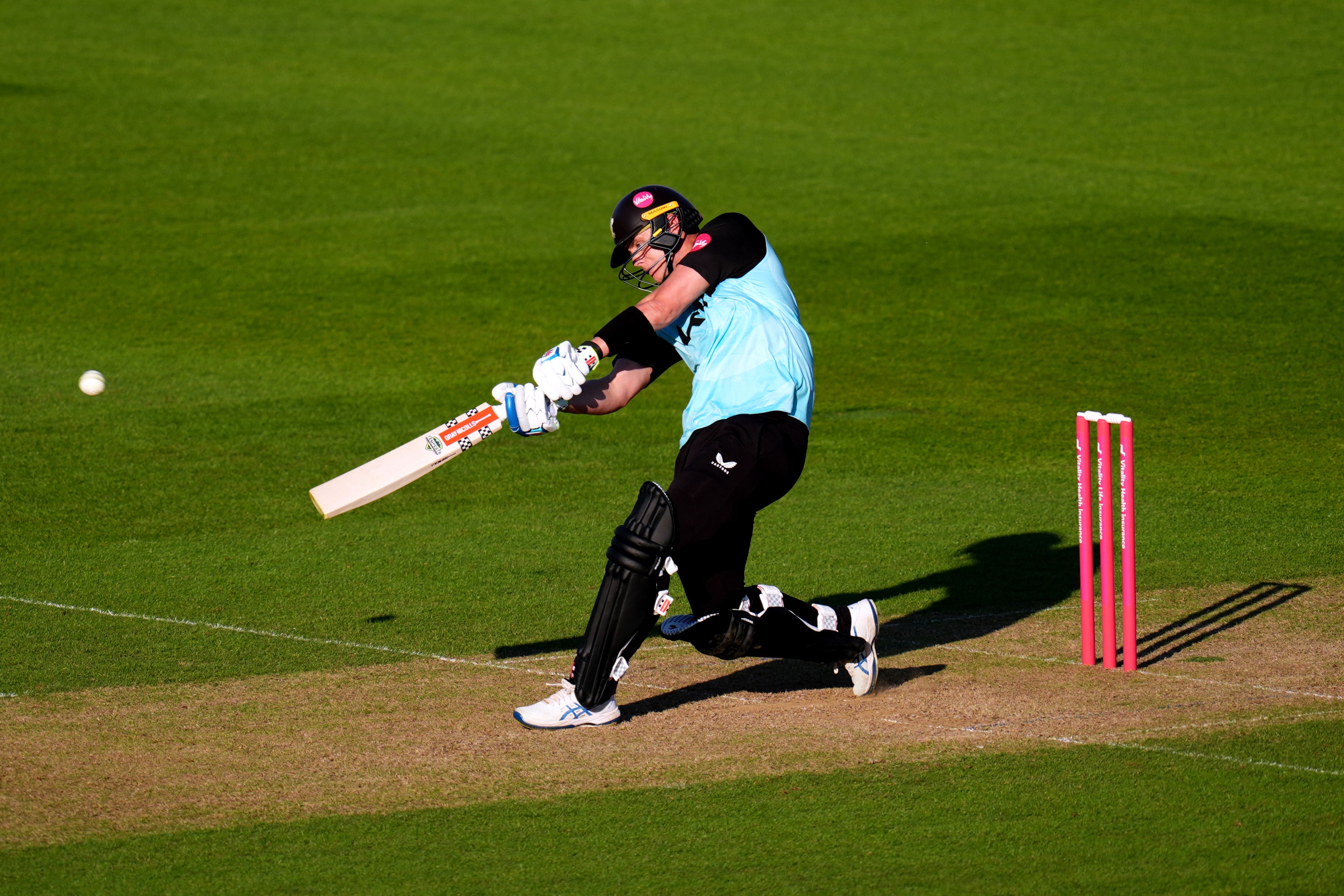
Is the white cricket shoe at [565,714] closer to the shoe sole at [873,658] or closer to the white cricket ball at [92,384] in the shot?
the shoe sole at [873,658]

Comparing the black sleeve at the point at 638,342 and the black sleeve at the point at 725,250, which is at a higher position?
the black sleeve at the point at 725,250

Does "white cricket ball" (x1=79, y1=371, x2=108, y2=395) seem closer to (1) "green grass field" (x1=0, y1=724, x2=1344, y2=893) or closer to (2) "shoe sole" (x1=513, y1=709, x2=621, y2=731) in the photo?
(2) "shoe sole" (x1=513, y1=709, x2=621, y2=731)

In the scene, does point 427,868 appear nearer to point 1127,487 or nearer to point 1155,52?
point 1127,487

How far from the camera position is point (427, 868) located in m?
4.71

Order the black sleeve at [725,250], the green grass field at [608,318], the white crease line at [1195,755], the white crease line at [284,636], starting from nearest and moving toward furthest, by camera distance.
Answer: the green grass field at [608,318] → the white crease line at [1195,755] → the black sleeve at [725,250] → the white crease line at [284,636]

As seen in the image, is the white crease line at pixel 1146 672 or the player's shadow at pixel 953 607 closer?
the white crease line at pixel 1146 672

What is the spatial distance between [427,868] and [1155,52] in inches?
840

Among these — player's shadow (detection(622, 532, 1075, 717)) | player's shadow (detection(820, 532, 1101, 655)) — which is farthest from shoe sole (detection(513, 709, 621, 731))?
player's shadow (detection(820, 532, 1101, 655))

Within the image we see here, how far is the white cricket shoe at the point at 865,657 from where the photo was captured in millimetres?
6184

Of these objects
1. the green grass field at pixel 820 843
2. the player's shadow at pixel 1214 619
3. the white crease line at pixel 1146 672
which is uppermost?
the player's shadow at pixel 1214 619

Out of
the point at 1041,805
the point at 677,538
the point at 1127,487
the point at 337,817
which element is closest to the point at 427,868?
the point at 337,817

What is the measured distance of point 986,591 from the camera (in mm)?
7730

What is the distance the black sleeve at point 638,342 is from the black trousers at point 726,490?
458 mm

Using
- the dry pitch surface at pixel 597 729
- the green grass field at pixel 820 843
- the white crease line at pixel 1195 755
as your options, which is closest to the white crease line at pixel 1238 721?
the dry pitch surface at pixel 597 729
